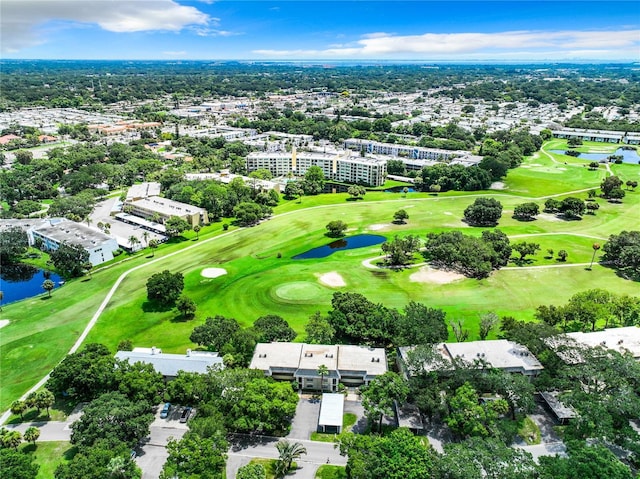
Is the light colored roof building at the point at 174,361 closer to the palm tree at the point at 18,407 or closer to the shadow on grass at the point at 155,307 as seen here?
the palm tree at the point at 18,407

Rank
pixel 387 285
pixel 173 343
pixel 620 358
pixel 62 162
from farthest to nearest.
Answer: pixel 62 162 → pixel 387 285 → pixel 173 343 → pixel 620 358

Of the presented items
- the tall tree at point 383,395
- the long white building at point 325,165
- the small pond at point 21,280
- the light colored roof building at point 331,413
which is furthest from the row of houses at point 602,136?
the small pond at point 21,280

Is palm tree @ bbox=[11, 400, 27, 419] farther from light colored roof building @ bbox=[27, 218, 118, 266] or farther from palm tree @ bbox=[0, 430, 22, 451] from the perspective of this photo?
light colored roof building @ bbox=[27, 218, 118, 266]

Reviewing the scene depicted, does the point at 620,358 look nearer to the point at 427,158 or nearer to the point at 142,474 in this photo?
the point at 142,474

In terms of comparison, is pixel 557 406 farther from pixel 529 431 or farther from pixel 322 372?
pixel 322 372

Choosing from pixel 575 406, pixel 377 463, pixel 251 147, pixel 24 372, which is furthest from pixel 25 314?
pixel 251 147

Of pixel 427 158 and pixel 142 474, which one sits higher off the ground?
pixel 427 158

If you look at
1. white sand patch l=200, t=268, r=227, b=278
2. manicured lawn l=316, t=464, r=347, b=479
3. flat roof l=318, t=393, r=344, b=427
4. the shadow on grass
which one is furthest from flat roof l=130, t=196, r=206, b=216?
manicured lawn l=316, t=464, r=347, b=479
